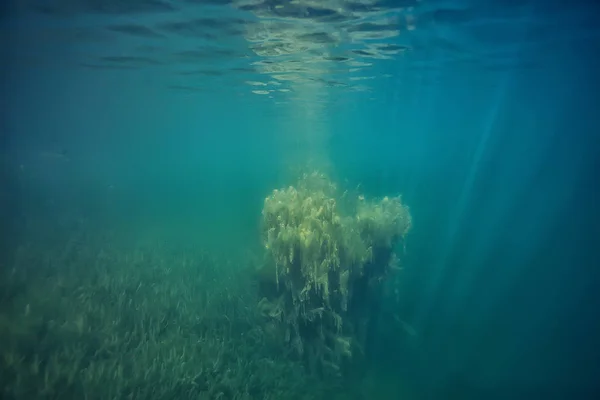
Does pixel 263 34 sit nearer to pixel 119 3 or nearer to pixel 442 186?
pixel 119 3

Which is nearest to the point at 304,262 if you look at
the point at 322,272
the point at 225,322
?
the point at 322,272

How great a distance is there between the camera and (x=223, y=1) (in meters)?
11.4

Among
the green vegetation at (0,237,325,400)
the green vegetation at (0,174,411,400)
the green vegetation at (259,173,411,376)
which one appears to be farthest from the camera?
the green vegetation at (259,173,411,376)

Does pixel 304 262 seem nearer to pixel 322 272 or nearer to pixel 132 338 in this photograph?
pixel 322 272

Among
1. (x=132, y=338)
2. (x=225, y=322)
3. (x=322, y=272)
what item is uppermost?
(x=322, y=272)

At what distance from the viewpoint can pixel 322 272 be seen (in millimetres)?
9539

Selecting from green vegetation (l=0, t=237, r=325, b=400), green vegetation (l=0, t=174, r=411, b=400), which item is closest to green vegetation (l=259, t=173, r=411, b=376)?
green vegetation (l=0, t=174, r=411, b=400)

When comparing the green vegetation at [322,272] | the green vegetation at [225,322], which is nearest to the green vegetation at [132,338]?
the green vegetation at [225,322]

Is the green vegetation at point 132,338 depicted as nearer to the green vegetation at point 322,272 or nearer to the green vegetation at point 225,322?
the green vegetation at point 225,322

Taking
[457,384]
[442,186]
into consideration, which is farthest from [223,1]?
[442,186]

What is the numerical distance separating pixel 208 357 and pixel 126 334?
242cm

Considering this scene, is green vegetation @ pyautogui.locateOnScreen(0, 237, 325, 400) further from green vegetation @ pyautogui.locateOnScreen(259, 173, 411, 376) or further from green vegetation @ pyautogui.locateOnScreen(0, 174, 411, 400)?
green vegetation @ pyautogui.locateOnScreen(259, 173, 411, 376)

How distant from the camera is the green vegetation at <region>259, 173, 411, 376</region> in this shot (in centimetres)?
977

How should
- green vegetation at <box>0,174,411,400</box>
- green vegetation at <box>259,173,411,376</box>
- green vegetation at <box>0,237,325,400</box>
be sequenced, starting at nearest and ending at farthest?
green vegetation at <box>0,237,325,400</box>, green vegetation at <box>0,174,411,400</box>, green vegetation at <box>259,173,411,376</box>
